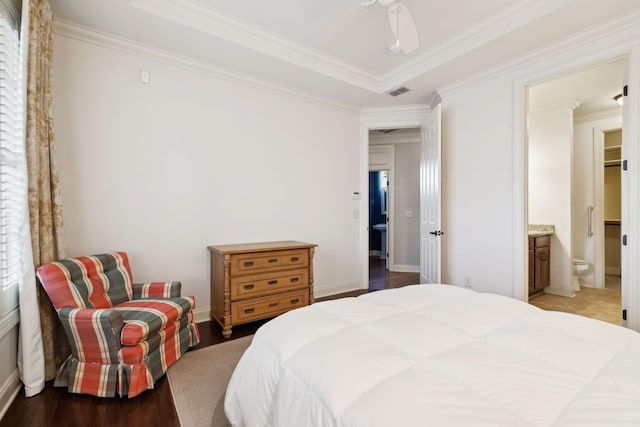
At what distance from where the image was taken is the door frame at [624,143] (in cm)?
243

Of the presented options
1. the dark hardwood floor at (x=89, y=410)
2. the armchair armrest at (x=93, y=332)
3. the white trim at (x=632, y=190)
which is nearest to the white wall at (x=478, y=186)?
the white trim at (x=632, y=190)

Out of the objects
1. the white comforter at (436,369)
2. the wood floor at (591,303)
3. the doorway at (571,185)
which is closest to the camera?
the white comforter at (436,369)

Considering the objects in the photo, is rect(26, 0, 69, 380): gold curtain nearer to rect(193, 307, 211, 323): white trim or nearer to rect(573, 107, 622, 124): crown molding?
rect(193, 307, 211, 323): white trim

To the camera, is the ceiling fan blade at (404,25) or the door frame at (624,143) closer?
the ceiling fan blade at (404,25)

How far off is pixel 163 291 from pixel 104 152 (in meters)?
1.34

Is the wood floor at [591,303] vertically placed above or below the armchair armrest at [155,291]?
below

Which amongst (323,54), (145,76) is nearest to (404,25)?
(323,54)

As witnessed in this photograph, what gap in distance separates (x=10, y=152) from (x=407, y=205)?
5.61 metres

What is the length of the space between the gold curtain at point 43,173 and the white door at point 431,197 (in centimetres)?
353

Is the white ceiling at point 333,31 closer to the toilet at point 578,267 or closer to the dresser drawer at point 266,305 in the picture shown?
the dresser drawer at point 266,305

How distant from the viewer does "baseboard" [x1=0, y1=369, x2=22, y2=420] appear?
1.75m

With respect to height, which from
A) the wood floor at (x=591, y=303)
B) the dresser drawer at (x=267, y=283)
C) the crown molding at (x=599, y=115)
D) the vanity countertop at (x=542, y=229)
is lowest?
the wood floor at (x=591, y=303)

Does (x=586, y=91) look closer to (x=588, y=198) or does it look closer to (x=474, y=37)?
(x=588, y=198)

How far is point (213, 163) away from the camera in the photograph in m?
3.25
